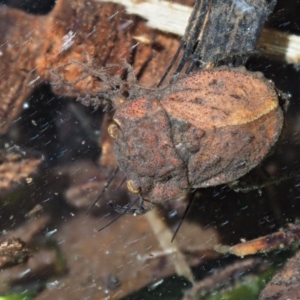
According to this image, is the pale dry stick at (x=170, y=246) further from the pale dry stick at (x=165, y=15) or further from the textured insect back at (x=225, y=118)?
the pale dry stick at (x=165, y=15)

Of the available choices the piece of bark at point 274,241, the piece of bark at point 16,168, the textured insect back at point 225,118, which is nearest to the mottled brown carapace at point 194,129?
the textured insect back at point 225,118

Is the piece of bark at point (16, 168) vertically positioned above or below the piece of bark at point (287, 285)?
above

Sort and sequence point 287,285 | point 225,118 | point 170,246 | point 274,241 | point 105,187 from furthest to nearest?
point 170,246
point 105,187
point 274,241
point 287,285
point 225,118

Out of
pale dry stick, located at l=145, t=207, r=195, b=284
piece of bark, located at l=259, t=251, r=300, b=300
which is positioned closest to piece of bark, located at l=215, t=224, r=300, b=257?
piece of bark, located at l=259, t=251, r=300, b=300

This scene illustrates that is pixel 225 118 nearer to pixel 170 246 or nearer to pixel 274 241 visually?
pixel 274 241

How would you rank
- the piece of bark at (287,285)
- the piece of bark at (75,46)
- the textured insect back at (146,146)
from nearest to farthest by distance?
the textured insect back at (146,146) → the piece of bark at (287,285) → the piece of bark at (75,46)

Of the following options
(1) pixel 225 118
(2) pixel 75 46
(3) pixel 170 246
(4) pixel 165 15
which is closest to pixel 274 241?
(3) pixel 170 246

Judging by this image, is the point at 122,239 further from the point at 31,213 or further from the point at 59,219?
the point at 31,213
